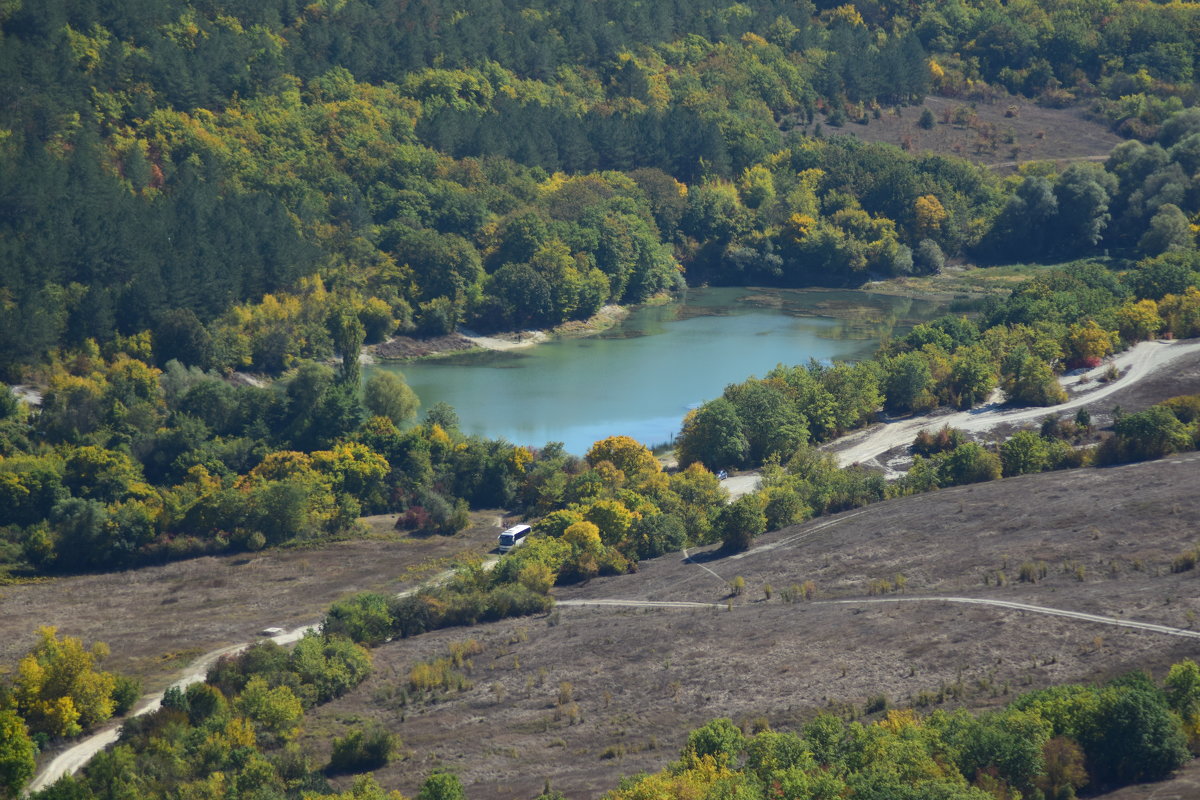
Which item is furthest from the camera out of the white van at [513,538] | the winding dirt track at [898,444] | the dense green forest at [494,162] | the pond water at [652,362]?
the dense green forest at [494,162]

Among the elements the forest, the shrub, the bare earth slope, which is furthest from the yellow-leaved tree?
the bare earth slope

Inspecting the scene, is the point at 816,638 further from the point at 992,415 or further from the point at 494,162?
the point at 494,162

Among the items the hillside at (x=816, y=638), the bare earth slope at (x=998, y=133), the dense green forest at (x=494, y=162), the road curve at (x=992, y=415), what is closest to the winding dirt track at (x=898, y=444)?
Result: the road curve at (x=992, y=415)

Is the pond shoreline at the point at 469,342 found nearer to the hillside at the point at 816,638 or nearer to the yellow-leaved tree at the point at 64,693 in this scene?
the hillside at the point at 816,638

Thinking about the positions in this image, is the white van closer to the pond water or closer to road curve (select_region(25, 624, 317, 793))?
road curve (select_region(25, 624, 317, 793))

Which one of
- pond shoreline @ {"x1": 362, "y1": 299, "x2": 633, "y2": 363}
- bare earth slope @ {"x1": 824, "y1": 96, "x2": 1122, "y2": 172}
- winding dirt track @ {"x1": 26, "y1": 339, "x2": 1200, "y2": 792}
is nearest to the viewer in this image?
winding dirt track @ {"x1": 26, "y1": 339, "x2": 1200, "y2": 792}
